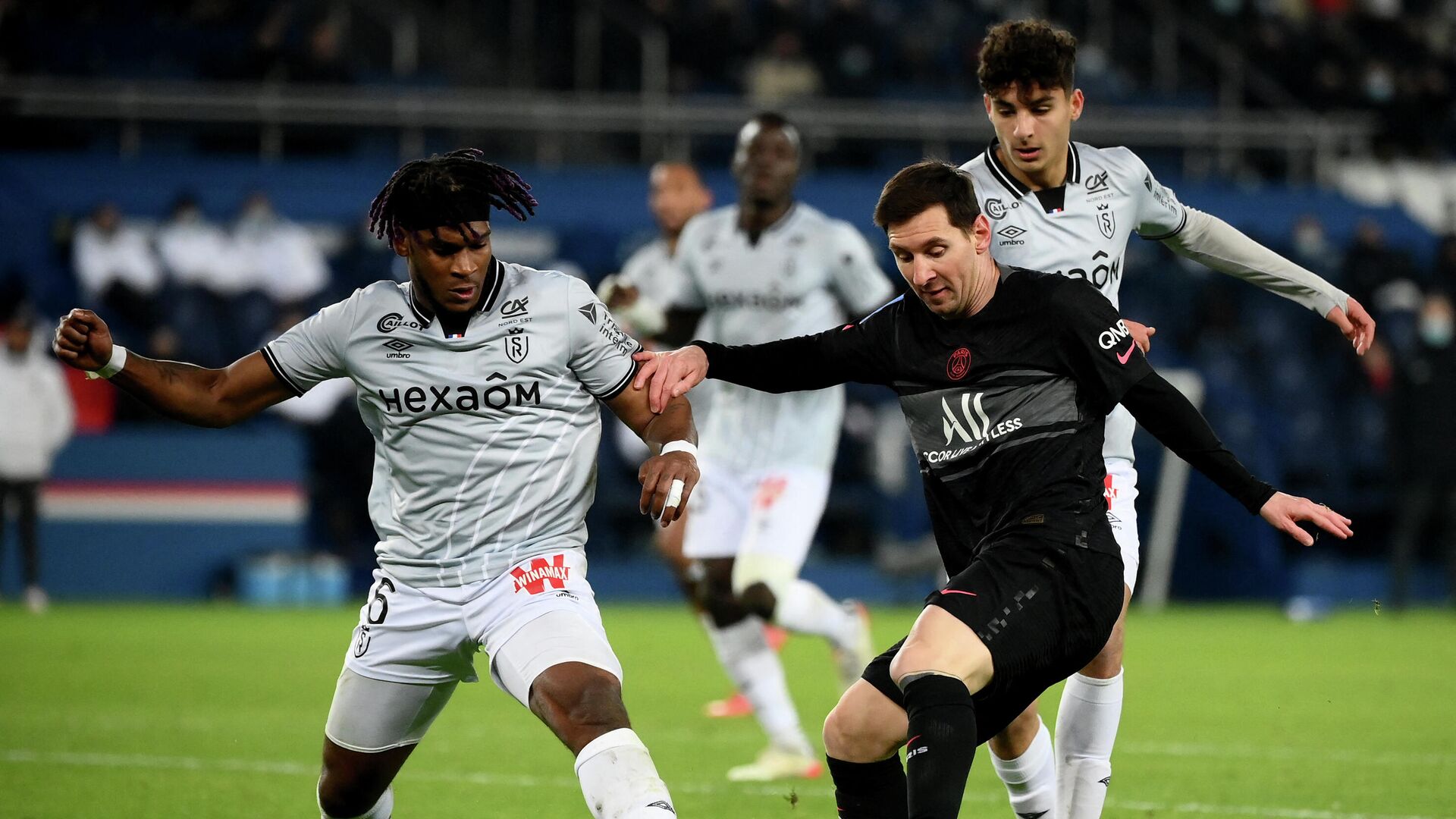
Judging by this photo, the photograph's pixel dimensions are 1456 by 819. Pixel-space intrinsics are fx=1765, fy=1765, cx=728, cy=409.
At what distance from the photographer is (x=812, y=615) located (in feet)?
27.1

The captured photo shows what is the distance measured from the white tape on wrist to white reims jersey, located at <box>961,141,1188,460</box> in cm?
140

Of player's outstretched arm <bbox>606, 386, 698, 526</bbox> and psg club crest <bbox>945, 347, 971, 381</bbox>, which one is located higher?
psg club crest <bbox>945, 347, 971, 381</bbox>

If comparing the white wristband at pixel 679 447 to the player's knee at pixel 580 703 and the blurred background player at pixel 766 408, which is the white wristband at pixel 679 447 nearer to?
the player's knee at pixel 580 703

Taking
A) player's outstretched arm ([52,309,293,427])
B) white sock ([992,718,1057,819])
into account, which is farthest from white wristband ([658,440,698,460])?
white sock ([992,718,1057,819])

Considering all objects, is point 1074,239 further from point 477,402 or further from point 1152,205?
point 477,402

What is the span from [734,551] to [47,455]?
34.3ft

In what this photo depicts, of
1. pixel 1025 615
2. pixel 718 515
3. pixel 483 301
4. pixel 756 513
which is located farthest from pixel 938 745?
pixel 718 515

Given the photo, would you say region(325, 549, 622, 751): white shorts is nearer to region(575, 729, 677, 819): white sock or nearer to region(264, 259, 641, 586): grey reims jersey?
region(264, 259, 641, 586): grey reims jersey

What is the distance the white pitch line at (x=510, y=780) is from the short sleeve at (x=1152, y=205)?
234 centimetres

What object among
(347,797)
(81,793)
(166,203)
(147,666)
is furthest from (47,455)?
(347,797)

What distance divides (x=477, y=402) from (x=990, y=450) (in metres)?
1.48

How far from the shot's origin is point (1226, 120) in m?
21.5

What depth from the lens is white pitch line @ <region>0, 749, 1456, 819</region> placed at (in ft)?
22.1

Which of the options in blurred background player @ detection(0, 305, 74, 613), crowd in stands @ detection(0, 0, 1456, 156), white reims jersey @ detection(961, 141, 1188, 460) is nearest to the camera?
white reims jersey @ detection(961, 141, 1188, 460)
